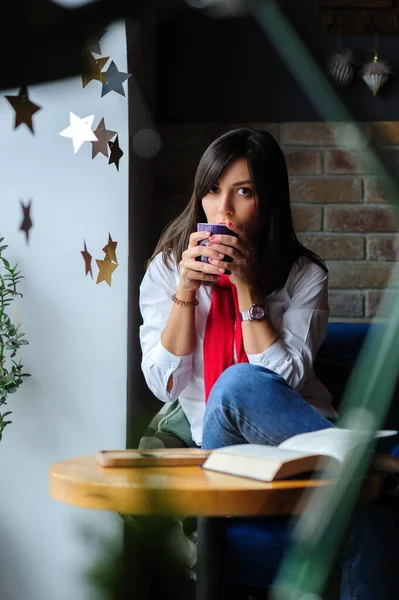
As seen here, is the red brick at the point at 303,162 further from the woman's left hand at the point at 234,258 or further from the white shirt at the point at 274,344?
the woman's left hand at the point at 234,258

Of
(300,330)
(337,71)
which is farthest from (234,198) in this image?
(337,71)

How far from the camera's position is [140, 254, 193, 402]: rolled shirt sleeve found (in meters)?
1.39

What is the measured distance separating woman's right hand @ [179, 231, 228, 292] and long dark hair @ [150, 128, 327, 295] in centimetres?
20

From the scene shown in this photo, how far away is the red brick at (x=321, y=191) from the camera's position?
2.06m

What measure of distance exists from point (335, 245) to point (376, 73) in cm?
44

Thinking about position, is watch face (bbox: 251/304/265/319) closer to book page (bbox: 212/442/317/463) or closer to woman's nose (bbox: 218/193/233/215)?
woman's nose (bbox: 218/193/233/215)

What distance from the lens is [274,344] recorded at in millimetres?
1372

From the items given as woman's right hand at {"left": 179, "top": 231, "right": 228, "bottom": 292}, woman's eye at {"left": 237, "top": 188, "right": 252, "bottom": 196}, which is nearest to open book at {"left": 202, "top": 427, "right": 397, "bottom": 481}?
woman's right hand at {"left": 179, "top": 231, "right": 228, "bottom": 292}

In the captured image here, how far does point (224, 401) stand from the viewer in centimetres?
98

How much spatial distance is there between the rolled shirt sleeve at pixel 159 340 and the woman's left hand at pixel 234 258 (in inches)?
7.5

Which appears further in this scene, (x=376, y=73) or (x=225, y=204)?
(x=376, y=73)

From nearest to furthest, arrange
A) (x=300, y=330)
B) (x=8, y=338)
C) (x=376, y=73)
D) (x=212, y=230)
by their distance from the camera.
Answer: (x=212, y=230)
(x=300, y=330)
(x=8, y=338)
(x=376, y=73)

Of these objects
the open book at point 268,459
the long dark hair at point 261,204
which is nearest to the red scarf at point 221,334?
the long dark hair at point 261,204

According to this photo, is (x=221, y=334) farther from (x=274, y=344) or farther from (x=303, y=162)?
(x=303, y=162)
